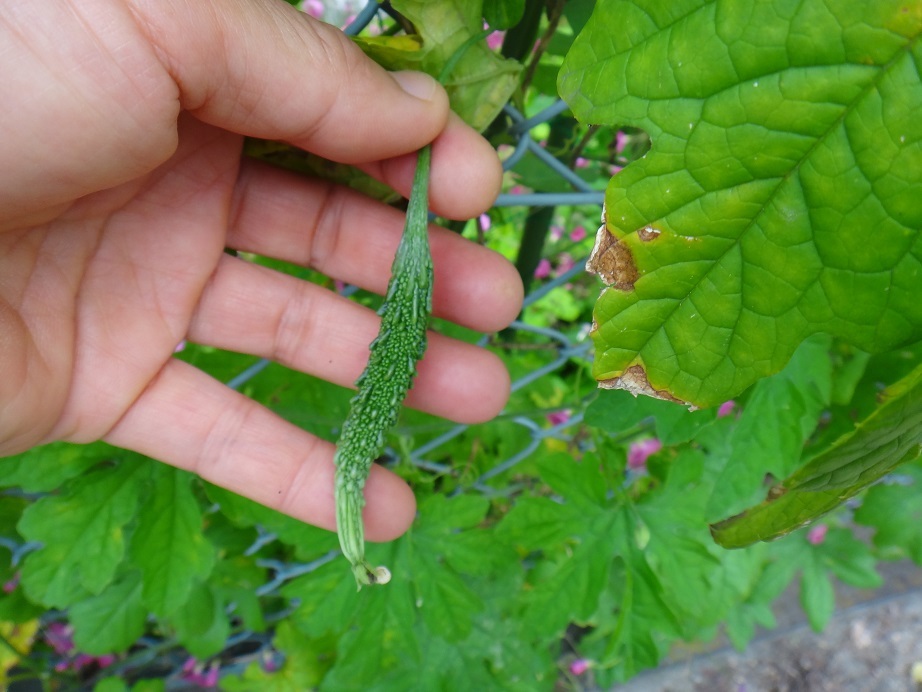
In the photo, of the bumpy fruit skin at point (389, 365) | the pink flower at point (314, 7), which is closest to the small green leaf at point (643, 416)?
the bumpy fruit skin at point (389, 365)

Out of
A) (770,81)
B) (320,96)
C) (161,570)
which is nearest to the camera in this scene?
(770,81)

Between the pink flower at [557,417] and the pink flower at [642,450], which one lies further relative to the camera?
the pink flower at [642,450]

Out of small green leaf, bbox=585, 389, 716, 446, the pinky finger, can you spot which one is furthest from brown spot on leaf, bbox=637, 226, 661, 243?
the pinky finger

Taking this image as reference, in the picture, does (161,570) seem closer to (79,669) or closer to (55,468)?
(55,468)

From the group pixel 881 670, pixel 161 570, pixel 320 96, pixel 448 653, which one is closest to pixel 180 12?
pixel 320 96

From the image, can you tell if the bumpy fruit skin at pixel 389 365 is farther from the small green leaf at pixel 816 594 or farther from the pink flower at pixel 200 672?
the small green leaf at pixel 816 594

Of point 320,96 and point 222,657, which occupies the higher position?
point 320,96

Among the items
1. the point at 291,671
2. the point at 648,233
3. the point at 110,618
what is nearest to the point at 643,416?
the point at 648,233
